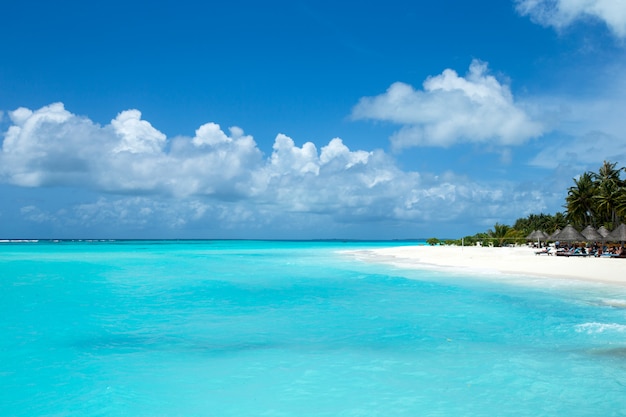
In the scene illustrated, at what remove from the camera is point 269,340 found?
10.4m

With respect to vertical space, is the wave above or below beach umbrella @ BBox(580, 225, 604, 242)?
below

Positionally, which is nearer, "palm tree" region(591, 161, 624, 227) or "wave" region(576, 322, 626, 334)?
"wave" region(576, 322, 626, 334)

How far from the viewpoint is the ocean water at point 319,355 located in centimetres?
655

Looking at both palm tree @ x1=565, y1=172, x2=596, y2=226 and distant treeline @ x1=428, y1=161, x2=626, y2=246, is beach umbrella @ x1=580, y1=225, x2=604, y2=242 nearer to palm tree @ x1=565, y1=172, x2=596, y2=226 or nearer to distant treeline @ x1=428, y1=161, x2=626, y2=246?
distant treeline @ x1=428, y1=161, x2=626, y2=246

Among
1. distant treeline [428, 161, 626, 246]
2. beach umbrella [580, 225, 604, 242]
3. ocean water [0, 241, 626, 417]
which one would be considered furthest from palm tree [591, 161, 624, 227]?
ocean water [0, 241, 626, 417]

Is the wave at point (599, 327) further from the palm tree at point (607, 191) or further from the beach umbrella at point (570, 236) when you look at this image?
the palm tree at point (607, 191)

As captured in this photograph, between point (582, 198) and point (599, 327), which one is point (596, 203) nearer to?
point (582, 198)

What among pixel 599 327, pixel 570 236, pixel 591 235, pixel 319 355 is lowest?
pixel 319 355

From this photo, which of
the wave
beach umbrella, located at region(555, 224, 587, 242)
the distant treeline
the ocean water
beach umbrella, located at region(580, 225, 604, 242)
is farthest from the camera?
the distant treeline

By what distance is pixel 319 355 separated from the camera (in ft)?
29.6

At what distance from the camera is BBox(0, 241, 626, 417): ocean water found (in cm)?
655

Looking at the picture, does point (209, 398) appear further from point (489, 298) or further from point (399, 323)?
point (489, 298)

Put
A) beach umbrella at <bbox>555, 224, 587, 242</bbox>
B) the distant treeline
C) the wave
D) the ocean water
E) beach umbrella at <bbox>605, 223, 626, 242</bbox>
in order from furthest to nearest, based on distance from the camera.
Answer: the distant treeline → beach umbrella at <bbox>555, 224, 587, 242</bbox> → beach umbrella at <bbox>605, 223, 626, 242</bbox> → the wave → the ocean water

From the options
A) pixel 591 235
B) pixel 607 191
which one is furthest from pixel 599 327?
pixel 607 191
